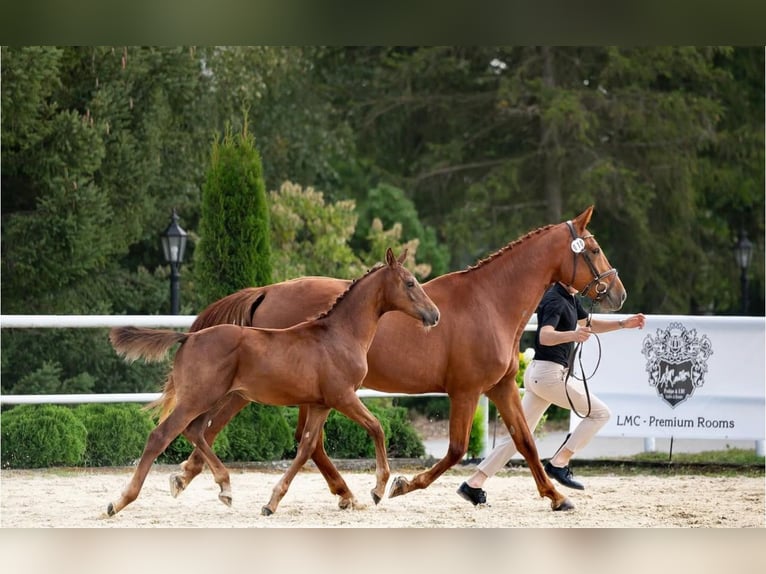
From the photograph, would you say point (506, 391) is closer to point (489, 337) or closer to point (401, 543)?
point (489, 337)

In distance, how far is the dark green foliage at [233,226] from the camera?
11484 millimetres

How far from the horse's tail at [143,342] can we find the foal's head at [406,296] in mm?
1287

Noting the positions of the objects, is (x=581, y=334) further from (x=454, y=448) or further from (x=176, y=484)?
(x=176, y=484)

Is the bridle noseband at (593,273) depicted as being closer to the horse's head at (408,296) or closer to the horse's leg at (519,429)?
the horse's leg at (519,429)

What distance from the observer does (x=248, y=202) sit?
11.5 metres

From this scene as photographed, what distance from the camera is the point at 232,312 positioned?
28.3ft

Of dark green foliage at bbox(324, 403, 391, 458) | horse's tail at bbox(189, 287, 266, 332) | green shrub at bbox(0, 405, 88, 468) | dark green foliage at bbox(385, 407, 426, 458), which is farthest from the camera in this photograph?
dark green foliage at bbox(385, 407, 426, 458)

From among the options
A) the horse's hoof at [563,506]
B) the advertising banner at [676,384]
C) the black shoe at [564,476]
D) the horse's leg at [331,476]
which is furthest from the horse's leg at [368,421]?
the advertising banner at [676,384]

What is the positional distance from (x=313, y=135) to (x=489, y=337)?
15.2 metres

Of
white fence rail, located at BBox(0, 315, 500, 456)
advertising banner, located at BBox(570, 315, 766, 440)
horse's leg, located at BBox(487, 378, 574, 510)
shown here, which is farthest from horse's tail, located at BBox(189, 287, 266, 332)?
advertising banner, located at BBox(570, 315, 766, 440)

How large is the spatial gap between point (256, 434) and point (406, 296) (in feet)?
13.6

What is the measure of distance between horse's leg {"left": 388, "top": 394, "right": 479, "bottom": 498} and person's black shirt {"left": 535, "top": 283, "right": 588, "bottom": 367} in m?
0.71

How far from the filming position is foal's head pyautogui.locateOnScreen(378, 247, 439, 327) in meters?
7.61

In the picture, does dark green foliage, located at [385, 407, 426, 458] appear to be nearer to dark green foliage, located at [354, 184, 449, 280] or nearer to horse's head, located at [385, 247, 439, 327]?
horse's head, located at [385, 247, 439, 327]
